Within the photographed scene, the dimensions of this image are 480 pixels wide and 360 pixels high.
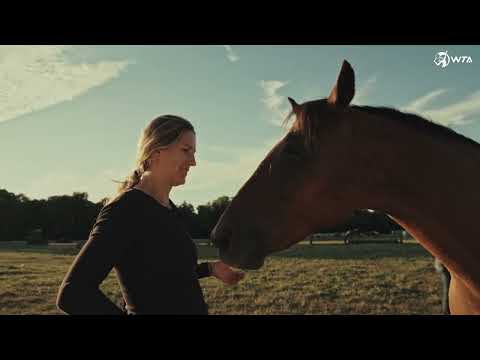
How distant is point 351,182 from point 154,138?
49.5 inches

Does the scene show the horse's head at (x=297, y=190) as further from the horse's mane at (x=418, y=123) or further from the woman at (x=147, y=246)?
the woman at (x=147, y=246)

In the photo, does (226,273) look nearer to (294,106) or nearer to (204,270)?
(204,270)

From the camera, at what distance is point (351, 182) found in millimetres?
2402

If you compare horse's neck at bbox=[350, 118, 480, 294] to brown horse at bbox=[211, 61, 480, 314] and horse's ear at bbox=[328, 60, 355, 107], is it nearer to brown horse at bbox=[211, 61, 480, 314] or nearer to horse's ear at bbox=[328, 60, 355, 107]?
brown horse at bbox=[211, 61, 480, 314]

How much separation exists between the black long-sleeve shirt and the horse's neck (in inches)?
50.1

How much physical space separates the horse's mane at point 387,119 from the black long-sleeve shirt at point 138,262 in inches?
40.0

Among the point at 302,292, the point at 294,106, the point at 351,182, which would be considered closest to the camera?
the point at 351,182

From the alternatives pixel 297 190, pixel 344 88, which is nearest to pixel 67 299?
pixel 297 190

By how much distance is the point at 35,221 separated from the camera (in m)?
34.2
